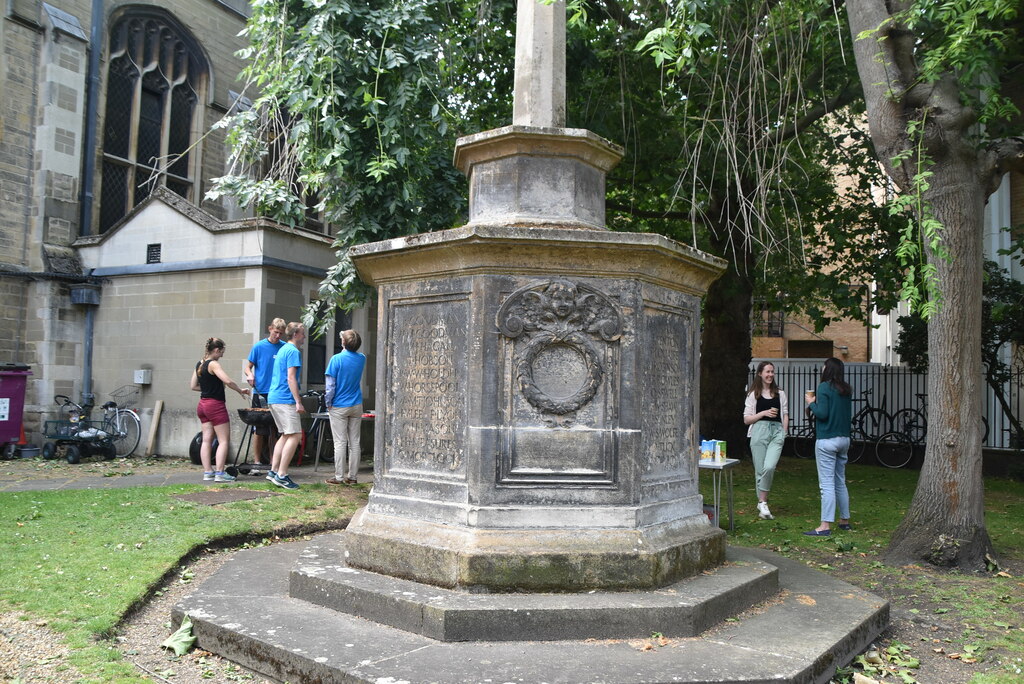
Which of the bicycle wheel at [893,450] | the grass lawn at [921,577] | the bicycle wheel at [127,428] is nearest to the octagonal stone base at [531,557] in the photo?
the grass lawn at [921,577]

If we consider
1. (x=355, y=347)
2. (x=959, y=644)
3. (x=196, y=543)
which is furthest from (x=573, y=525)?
(x=355, y=347)

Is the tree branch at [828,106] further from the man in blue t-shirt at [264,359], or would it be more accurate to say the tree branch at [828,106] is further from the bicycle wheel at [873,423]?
the bicycle wheel at [873,423]

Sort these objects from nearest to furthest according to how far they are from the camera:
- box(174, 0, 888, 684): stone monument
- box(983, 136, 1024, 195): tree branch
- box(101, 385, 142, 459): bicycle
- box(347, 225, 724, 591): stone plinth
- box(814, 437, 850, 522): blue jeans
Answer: box(174, 0, 888, 684): stone monument < box(347, 225, 724, 591): stone plinth < box(983, 136, 1024, 195): tree branch < box(814, 437, 850, 522): blue jeans < box(101, 385, 142, 459): bicycle

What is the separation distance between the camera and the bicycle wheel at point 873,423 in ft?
59.9

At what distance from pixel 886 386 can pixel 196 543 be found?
1672cm

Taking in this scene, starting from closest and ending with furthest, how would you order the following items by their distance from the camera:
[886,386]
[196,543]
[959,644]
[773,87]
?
[959,644], [196,543], [773,87], [886,386]

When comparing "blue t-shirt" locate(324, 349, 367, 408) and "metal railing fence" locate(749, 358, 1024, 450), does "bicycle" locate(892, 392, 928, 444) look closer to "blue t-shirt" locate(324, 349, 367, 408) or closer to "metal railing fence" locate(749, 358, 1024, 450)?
"metal railing fence" locate(749, 358, 1024, 450)

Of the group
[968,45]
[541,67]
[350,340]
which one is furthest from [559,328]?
[350,340]

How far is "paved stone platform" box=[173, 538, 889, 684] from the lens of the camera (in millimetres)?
3736

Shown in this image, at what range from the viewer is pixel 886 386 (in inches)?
749

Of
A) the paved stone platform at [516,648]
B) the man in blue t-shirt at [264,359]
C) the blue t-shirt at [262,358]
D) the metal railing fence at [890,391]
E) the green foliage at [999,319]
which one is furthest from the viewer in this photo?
the metal railing fence at [890,391]

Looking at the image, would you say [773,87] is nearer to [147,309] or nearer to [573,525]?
[573,525]

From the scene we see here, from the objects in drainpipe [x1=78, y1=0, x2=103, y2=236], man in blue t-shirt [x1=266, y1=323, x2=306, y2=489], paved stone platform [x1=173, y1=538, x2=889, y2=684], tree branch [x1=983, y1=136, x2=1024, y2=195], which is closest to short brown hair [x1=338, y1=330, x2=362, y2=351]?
man in blue t-shirt [x1=266, y1=323, x2=306, y2=489]

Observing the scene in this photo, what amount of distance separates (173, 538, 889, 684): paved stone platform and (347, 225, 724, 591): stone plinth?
17.4 inches
